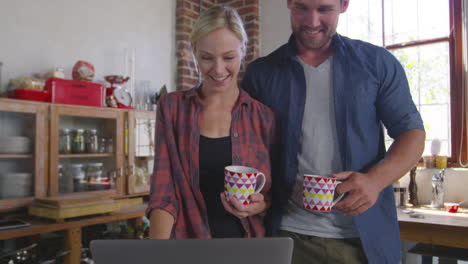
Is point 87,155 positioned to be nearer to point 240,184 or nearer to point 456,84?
point 240,184

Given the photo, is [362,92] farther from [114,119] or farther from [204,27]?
[114,119]

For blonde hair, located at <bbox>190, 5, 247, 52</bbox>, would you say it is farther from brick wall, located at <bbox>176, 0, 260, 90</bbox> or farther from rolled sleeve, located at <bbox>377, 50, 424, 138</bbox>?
brick wall, located at <bbox>176, 0, 260, 90</bbox>

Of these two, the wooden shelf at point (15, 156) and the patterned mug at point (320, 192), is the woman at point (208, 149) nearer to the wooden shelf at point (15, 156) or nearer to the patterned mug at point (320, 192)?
the patterned mug at point (320, 192)

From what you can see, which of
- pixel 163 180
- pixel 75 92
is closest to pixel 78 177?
pixel 75 92

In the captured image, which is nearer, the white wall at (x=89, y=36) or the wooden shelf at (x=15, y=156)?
the wooden shelf at (x=15, y=156)

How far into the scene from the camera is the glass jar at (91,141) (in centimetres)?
283

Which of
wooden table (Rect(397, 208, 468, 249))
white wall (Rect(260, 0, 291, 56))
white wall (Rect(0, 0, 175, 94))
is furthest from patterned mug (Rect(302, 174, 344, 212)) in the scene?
white wall (Rect(260, 0, 291, 56))

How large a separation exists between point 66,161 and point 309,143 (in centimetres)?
215

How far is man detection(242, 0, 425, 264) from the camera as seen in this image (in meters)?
1.07

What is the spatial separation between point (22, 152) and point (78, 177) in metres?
0.45

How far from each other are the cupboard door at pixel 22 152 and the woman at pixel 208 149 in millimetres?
1696

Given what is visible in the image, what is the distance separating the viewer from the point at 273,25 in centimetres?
394

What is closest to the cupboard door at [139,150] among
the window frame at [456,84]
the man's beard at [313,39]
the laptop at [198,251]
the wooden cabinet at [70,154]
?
the wooden cabinet at [70,154]

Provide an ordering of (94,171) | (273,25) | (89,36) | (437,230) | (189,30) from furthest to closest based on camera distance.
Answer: (273,25) < (189,30) < (89,36) < (94,171) < (437,230)
